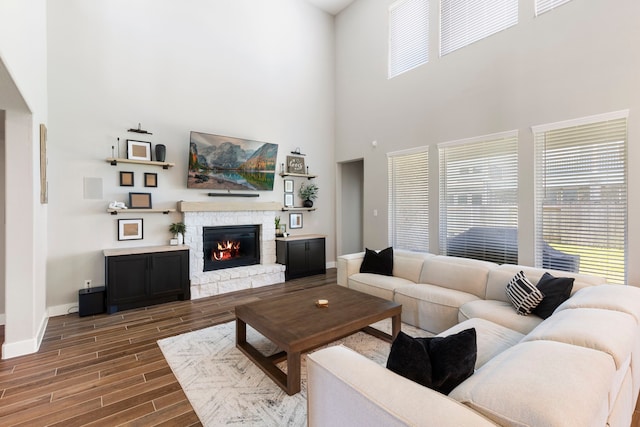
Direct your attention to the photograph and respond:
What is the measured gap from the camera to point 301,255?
610 cm

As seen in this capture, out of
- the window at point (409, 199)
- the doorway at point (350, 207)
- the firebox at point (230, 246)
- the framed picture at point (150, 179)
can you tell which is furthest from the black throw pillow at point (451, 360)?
the doorway at point (350, 207)

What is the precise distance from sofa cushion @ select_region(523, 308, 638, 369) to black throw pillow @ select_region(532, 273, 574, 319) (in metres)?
→ 0.77

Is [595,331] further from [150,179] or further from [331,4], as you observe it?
[331,4]

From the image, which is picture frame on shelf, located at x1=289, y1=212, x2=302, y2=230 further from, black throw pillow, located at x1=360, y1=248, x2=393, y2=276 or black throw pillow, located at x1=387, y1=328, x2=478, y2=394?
black throw pillow, located at x1=387, y1=328, x2=478, y2=394

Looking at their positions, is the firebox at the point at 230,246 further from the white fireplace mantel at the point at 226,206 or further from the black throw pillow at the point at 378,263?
the black throw pillow at the point at 378,263

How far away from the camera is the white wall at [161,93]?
166 inches

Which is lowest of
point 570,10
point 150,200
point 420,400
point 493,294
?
point 493,294

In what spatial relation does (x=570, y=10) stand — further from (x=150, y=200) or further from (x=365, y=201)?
(x=150, y=200)

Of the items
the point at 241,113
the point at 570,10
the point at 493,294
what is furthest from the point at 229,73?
the point at 493,294

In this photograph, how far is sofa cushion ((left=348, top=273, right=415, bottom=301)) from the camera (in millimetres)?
3871

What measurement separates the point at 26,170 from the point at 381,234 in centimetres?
539

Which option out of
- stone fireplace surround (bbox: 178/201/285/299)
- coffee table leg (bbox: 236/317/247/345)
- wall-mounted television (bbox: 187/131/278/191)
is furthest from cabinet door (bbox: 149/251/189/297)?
coffee table leg (bbox: 236/317/247/345)

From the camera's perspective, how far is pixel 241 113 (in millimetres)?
5867

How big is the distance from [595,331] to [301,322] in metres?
1.93
